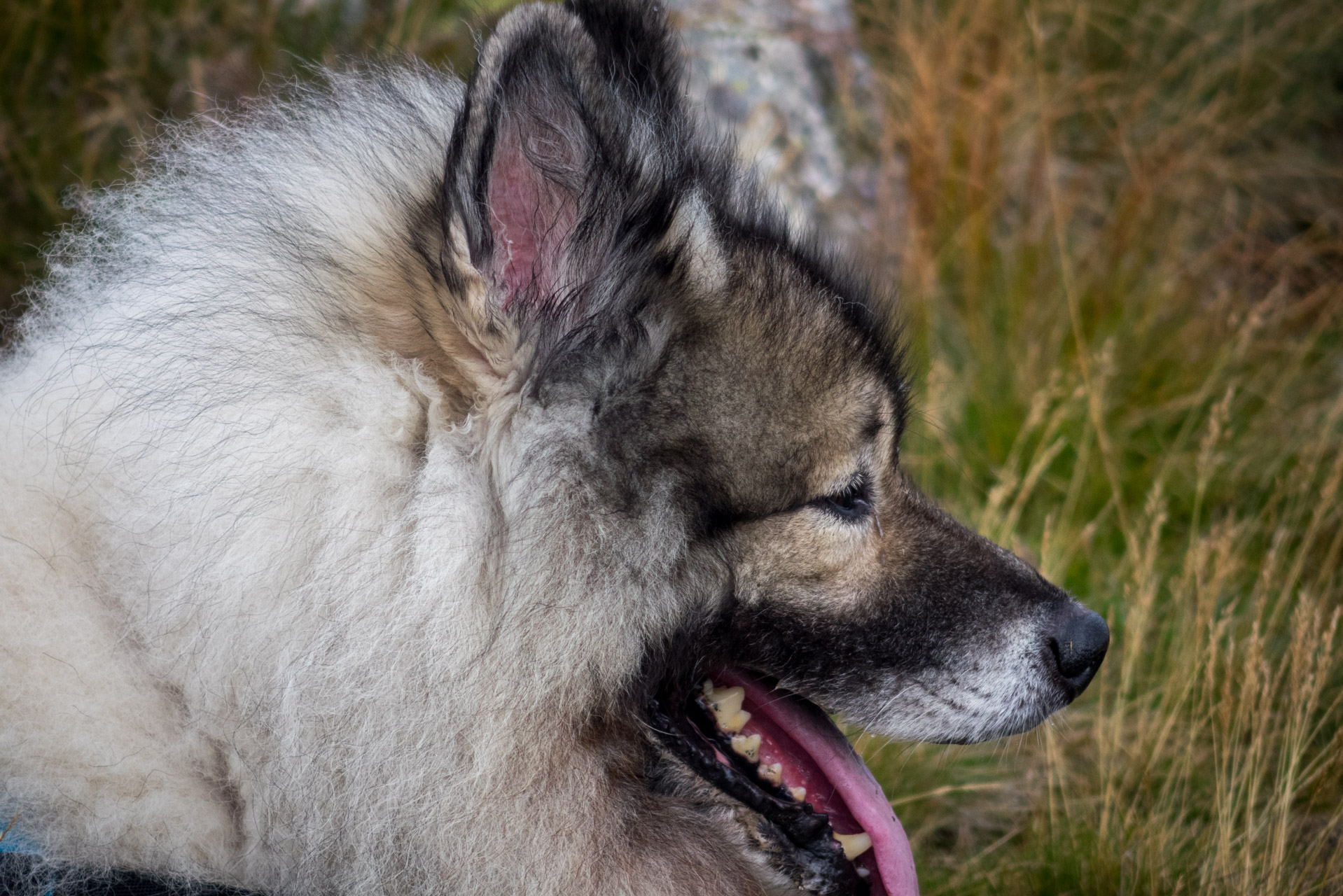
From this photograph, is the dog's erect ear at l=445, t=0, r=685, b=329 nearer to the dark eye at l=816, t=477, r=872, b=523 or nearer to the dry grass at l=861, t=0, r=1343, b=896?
the dark eye at l=816, t=477, r=872, b=523

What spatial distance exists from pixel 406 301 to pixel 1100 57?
6627 millimetres

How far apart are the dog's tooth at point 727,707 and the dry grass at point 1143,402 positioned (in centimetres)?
107

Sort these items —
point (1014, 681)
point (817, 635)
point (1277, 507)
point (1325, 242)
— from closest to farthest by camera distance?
point (817, 635)
point (1014, 681)
point (1277, 507)
point (1325, 242)

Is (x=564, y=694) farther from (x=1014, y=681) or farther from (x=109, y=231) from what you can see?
(x=109, y=231)

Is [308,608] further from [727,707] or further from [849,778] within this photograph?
[849,778]

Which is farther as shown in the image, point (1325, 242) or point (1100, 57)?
point (1100, 57)

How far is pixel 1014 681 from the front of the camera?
2137 millimetres

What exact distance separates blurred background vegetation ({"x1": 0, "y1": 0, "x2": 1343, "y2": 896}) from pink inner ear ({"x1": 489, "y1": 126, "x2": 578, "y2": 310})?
145cm

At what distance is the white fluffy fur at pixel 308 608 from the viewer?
1.72 meters

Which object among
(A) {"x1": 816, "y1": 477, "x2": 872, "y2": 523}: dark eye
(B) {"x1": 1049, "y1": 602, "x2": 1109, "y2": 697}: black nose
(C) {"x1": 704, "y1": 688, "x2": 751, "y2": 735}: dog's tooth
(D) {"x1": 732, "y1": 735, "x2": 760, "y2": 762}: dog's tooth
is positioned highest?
(A) {"x1": 816, "y1": 477, "x2": 872, "y2": 523}: dark eye

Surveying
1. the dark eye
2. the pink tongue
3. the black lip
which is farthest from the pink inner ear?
the pink tongue

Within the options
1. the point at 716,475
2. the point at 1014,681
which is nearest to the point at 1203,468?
the point at 1014,681

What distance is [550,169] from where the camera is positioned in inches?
66.5

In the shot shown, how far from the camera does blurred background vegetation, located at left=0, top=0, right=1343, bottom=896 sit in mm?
2861
